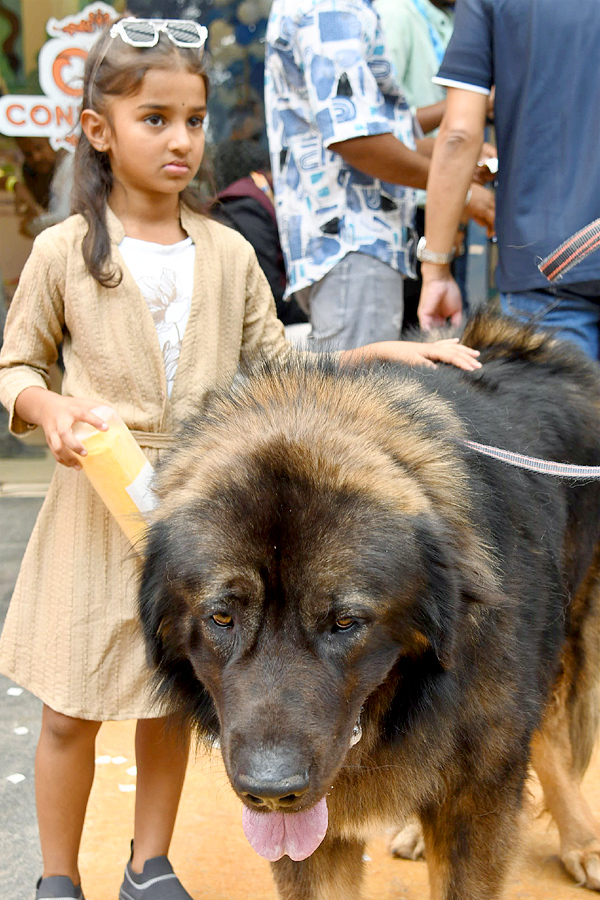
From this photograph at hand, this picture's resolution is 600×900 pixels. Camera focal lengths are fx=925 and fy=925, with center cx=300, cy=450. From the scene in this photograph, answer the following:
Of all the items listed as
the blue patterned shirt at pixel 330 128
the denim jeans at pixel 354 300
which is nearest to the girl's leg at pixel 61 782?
the denim jeans at pixel 354 300

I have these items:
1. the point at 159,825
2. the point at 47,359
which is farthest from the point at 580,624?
the point at 47,359

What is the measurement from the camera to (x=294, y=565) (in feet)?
5.64

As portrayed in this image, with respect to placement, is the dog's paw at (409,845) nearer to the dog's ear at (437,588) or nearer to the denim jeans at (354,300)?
the dog's ear at (437,588)

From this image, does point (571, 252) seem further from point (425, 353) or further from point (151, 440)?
point (151, 440)

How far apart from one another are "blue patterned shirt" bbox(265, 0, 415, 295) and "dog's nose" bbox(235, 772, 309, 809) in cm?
217

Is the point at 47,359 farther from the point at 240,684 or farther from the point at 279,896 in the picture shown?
the point at 279,896

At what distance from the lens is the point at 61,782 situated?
8.27 ft

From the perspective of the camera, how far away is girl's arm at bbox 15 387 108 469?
7.12 ft

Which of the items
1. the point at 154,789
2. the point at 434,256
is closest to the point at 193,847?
the point at 154,789

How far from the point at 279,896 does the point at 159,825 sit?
50cm

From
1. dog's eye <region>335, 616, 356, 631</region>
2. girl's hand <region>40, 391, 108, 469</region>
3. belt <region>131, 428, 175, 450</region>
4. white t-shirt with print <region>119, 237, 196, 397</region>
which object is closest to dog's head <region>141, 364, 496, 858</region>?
dog's eye <region>335, 616, 356, 631</region>

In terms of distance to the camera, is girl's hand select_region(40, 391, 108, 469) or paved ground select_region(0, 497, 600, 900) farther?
paved ground select_region(0, 497, 600, 900)

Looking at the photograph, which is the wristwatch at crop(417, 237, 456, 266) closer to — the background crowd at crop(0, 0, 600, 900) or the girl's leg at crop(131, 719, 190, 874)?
the background crowd at crop(0, 0, 600, 900)

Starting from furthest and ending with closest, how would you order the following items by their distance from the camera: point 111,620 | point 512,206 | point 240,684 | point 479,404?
point 512,206, point 111,620, point 479,404, point 240,684
